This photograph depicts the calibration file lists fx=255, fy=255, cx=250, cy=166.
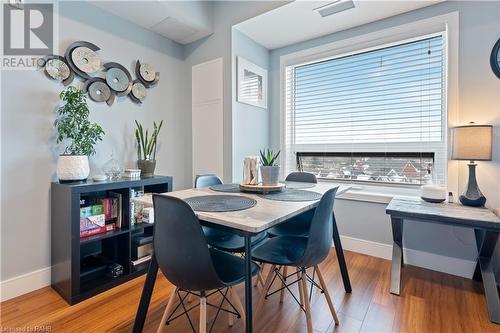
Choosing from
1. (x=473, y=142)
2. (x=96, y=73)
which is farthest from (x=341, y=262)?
(x=96, y=73)

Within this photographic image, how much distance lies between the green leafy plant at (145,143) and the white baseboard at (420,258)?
89.9 inches

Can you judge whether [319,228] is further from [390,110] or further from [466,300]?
[390,110]

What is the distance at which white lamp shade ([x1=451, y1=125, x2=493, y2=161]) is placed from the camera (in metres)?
1.88

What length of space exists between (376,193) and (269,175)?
4.95ft

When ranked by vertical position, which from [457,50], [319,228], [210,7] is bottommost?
[319,228]

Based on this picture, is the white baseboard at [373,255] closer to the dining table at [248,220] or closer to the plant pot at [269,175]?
the dining table at [248,220]

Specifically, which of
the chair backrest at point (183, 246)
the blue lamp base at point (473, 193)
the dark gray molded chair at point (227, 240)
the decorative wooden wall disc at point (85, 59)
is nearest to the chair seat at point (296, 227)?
the dark gray molded chair at point (227, 240)

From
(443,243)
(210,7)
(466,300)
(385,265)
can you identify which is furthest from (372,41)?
(466,300)

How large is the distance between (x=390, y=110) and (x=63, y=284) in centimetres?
329

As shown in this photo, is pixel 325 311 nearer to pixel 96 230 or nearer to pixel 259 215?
pixel 259 215

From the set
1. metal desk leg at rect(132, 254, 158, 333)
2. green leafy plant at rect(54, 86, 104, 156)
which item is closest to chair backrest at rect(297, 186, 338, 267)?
metal desk leg at rect(132, 254, 158, 333)

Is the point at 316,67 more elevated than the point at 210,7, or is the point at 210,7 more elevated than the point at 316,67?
the point at 210,7

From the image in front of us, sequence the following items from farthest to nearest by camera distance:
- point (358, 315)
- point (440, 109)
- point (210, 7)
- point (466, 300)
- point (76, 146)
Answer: point (210, 7), point (440, 109), point (76, 146), point (466, 300), point (358, 315)

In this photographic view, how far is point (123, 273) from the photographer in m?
2.15
